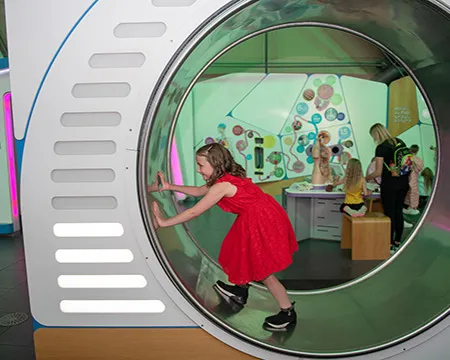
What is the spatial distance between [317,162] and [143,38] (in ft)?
15.0

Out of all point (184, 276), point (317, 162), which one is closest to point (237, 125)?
point (317, 162)

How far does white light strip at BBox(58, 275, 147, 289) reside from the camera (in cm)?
201

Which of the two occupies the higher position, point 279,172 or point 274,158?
point 274,158

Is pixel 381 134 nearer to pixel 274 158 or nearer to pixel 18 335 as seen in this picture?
pixel 274 158

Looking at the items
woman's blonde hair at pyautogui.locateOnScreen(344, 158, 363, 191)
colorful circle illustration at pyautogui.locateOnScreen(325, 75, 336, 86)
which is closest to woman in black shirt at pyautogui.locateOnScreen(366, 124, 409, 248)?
woman's blonde hair at pyautogui.locateOnScreen(344, 158, 363, 191)

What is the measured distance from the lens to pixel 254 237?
94.6 inches

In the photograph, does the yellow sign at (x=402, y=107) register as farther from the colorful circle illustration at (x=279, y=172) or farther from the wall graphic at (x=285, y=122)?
the colorful circle illustration at (x=279, y=172)

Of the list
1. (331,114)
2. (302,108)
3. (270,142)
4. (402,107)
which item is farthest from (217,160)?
(402,107)

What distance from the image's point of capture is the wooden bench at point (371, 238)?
4543 millimetres

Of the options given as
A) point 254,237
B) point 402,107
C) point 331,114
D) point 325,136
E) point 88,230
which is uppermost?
point 402,107

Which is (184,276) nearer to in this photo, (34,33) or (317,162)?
(34,33)

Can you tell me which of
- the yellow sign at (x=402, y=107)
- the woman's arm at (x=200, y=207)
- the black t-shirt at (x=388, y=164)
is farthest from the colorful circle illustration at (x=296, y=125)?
the woman's arm at (x=200, y=207)

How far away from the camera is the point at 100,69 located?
189 centimetres

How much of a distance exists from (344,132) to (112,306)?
20.3ft
